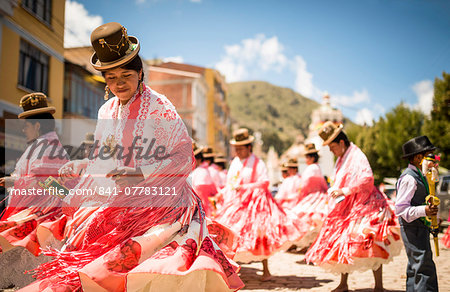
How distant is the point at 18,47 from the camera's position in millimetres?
15062

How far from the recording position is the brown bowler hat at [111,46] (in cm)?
267

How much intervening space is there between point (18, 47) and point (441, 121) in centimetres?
2549

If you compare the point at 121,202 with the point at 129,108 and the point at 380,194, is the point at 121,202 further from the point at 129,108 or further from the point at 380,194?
the point at 380,194

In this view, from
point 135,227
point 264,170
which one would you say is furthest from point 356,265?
point 135,227

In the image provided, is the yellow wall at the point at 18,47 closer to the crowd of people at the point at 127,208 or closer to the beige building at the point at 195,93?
the crowd of people at the point at 127,208

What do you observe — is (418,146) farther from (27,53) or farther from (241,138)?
(27,53)

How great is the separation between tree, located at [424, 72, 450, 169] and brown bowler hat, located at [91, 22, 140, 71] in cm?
2789

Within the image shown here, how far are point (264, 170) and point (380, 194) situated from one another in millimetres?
2036

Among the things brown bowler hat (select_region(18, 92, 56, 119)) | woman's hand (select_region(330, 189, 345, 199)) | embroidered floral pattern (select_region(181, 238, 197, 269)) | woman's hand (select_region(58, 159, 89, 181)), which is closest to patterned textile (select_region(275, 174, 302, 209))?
woman's hand (select_region(330, 189, 345, 199))

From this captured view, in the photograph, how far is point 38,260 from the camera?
526cm

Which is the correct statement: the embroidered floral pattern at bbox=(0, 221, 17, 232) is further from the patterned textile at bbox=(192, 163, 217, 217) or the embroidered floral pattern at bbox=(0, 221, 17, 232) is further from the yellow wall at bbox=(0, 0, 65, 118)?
the yellow wall at bbox=(0, 0, 65, 118)

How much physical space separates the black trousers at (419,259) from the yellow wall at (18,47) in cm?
1394

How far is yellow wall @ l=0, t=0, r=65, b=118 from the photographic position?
47.2 feet

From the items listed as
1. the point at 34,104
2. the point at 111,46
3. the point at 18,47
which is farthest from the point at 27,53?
the point at 111,46
